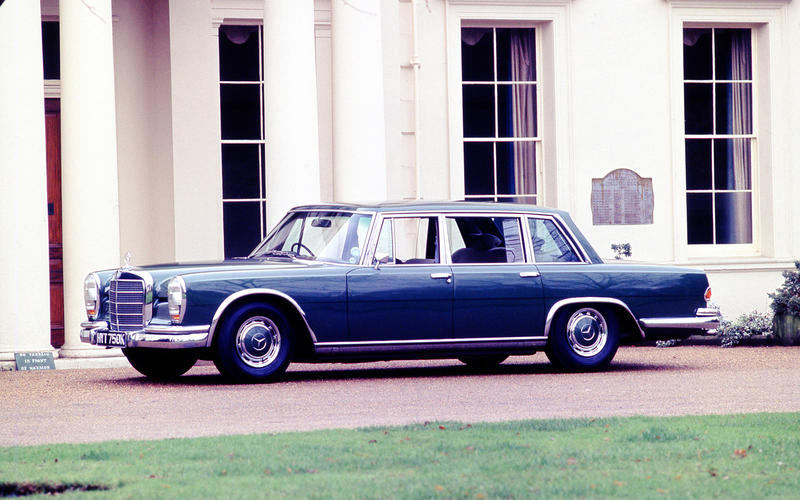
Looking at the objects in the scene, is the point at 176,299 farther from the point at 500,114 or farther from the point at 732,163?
the point at 732,163

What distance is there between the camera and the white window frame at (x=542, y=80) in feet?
53.7

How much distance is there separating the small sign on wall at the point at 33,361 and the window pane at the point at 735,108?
9048 mm

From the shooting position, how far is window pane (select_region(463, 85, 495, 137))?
1677 cm

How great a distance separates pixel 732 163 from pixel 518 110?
9.48ft

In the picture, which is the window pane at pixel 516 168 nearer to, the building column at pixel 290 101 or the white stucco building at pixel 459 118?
the white stucco building at pixel 459 118

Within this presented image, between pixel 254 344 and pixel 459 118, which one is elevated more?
pixel 459 118

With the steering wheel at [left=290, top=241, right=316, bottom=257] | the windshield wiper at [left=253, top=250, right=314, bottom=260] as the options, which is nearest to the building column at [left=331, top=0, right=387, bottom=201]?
the windshield wiper at [left=253, top=250, right=314, bottom=260]

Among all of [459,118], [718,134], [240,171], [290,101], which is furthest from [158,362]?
[718,134]

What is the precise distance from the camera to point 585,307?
37.8 ft

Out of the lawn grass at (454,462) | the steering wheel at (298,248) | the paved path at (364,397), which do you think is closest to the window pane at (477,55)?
the paved path at (364,397)

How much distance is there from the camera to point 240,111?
16203mm

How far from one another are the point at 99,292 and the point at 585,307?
3.98 meters

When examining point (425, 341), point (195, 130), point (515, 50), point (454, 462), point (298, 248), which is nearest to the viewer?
point (454, 462)

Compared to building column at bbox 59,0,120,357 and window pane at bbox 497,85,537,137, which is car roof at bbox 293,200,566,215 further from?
window pane at bbox 497,85,537,137
